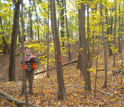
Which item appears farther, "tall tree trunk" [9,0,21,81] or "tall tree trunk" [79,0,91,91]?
"tall tree trunk" [9,0,21,81]

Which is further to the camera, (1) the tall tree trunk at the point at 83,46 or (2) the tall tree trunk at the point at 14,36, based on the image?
(2) the tall tree trunk at the point at 14,36

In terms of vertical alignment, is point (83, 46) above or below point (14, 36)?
below

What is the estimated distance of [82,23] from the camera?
5480 mm

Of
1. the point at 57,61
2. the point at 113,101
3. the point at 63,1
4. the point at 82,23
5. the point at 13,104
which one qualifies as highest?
the point at 63,1

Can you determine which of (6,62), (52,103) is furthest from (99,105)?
(6,62)

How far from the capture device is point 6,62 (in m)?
18.0

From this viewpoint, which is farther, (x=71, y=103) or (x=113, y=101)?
(x=113, y=101)

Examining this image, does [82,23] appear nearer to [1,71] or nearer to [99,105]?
[99,105]

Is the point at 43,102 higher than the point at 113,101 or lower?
higher

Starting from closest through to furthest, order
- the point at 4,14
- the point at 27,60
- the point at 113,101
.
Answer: the point at 27,60
the point at 113,101
the point at 4,14

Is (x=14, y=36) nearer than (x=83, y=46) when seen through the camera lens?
No

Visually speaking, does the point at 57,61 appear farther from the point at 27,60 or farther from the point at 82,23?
the point at 82,23

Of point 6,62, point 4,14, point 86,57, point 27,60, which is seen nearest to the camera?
point 27,60

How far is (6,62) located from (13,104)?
1569 centimetres
